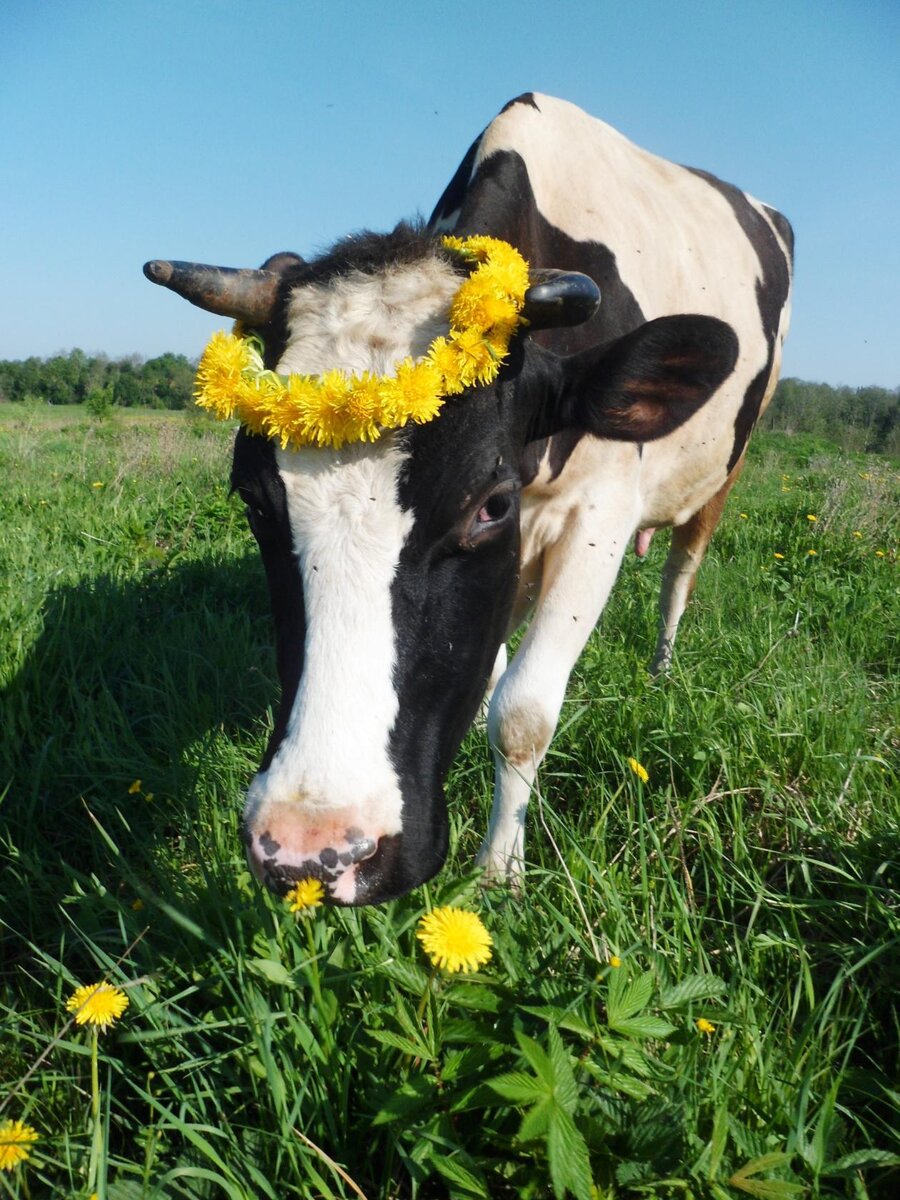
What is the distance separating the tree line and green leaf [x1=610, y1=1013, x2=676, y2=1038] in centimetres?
1886

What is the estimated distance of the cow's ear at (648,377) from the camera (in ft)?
7.50

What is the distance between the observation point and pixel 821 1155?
4.20 feet

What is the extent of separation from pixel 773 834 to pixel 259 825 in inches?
59.5

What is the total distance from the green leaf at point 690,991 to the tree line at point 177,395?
18.8m

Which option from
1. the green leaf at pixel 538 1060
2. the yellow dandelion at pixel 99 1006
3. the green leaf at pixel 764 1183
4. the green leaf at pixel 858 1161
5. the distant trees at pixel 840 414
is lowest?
the yellow dandelion at pixel 99 1006

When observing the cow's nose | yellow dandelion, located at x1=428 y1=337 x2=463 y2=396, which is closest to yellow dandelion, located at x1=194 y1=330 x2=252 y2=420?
yellow dandelion, located at x1=428 y1=337 x2=463 y2=396

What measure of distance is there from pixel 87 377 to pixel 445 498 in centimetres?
5958

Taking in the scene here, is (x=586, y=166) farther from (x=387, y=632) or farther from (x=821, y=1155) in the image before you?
(x=821, y=1155)

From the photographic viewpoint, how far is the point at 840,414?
38.6 meters

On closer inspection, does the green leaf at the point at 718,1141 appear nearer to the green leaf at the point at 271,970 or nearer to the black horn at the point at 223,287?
the green leaf at the point at 271,970

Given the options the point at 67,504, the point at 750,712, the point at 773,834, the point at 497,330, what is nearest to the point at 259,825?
the point at 497,330

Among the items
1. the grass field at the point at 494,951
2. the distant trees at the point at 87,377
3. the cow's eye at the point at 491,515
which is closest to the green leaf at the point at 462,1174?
the grass field at the point at 494,951

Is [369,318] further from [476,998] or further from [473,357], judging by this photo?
[476,998]

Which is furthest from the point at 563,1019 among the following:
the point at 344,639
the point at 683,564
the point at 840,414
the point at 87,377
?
the point at 87,377
